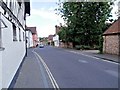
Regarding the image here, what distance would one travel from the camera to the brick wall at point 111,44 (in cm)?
3322

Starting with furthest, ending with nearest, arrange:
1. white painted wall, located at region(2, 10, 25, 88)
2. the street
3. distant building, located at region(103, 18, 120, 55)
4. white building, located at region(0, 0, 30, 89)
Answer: distant building, located at region(103, 18, 120, 55)
the street
white painted wall, located at region(2, 10, 25, 88)
white building, located at region(0, 0, 30, 89)

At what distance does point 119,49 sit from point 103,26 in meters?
25.1

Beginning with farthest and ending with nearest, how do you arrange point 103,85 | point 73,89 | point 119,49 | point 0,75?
point 119,49 < point 103,85 < point 73,89 < point 0,75

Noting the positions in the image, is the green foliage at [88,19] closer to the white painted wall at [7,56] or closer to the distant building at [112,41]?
the distant building at [112,41]

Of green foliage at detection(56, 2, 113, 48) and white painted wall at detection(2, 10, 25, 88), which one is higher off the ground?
green foliage at detection(56, 2, 113, 48)

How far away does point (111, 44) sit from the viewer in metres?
35.4

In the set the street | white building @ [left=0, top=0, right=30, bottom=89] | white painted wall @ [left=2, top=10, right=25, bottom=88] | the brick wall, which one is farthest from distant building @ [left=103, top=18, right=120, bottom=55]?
white painted wall @ [left=2, top=10, right=25, bottom=88]

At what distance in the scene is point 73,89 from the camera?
9688 mm

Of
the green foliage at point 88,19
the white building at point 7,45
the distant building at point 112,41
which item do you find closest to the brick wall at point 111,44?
the distant building at point 112,41

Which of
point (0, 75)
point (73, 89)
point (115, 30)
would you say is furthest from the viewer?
point (115, 30)

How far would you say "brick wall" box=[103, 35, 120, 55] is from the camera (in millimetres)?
33219

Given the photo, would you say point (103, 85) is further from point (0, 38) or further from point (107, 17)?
point (107, 17)

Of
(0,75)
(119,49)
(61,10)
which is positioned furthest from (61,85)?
(61,10)

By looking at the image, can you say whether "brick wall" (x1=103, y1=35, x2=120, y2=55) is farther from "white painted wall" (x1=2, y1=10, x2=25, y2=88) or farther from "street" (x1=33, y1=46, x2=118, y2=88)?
"white painted wall" (x1=2, y1=10, x2=25, y2=88)
